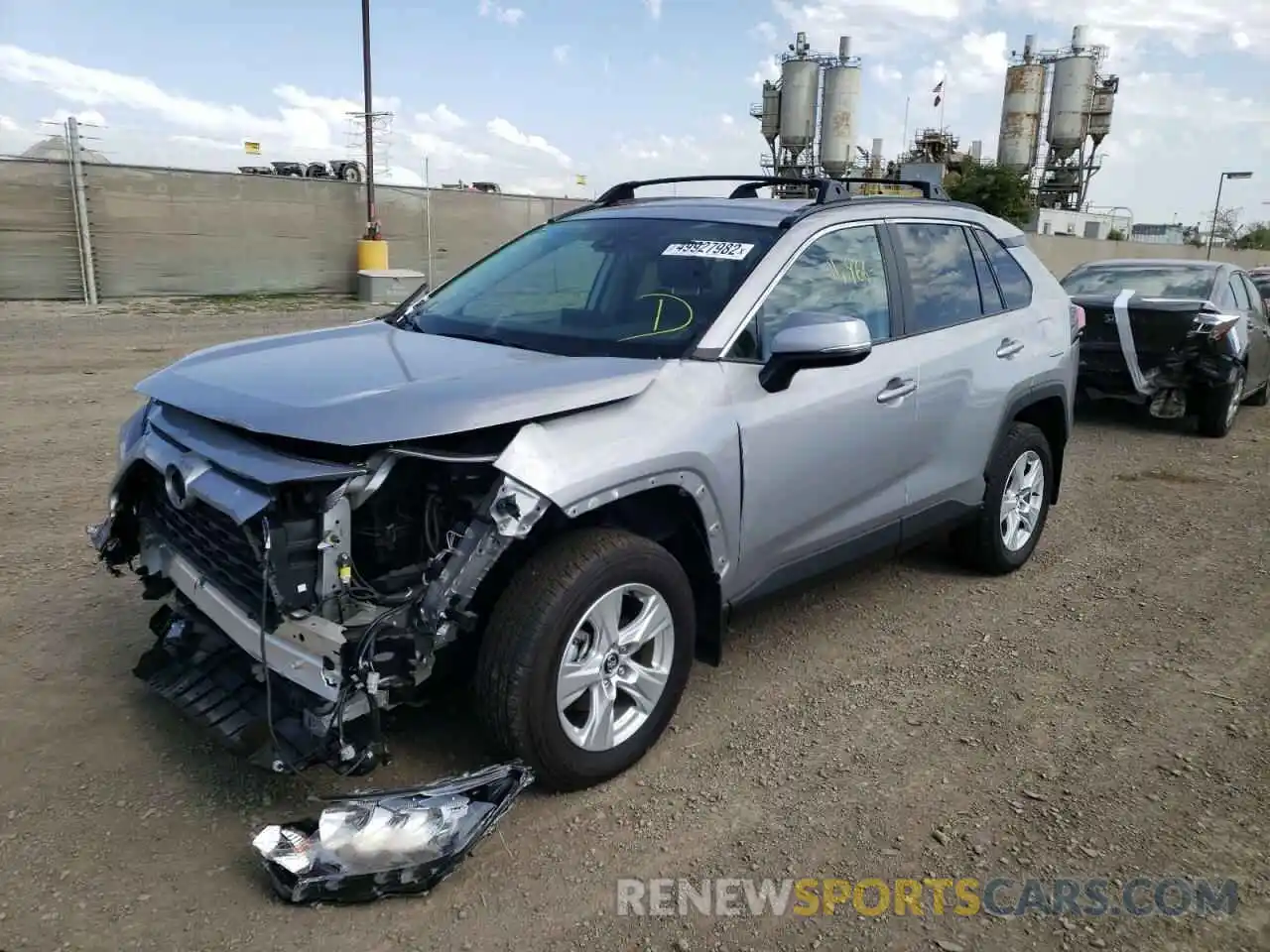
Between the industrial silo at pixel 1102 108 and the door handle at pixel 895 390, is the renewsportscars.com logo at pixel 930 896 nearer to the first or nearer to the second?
the door handle at pixel 895 390

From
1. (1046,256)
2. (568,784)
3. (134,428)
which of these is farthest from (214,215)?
(1046,256)

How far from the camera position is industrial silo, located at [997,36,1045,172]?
60625mm

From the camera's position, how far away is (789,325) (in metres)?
3.29

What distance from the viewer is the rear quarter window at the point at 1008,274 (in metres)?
4.94

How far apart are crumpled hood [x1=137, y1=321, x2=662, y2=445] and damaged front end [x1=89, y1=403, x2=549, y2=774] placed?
0.08m

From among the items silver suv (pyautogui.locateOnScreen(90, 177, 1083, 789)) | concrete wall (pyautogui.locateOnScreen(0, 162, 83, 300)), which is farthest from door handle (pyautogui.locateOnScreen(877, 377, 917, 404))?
concrete wall (pyautogui.locateOnScreen(0, 162, 83, 300))

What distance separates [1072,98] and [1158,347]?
6152 cm

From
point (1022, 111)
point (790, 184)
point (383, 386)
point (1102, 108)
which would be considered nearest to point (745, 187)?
point (790, 184)

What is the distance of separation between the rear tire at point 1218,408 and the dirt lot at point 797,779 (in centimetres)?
405

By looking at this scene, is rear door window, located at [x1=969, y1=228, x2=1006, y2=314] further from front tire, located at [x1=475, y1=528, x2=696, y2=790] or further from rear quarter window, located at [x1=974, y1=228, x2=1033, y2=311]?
front tire, located at [x1=475, y1=528, x2=696, y2=790]

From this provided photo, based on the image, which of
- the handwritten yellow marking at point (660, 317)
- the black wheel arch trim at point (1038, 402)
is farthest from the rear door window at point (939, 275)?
the handwritten yellow marking at point (660, 317)

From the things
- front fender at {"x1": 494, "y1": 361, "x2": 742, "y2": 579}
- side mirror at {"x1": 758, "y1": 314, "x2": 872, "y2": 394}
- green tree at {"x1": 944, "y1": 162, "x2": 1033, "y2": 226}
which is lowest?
front fender at {"x1": 494, "y1": 361, "x2": 742, "y2": 579}

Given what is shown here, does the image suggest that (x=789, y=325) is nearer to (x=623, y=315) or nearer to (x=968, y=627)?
(x=623, y=315)

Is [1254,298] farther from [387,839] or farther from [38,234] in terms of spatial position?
[38,234]
